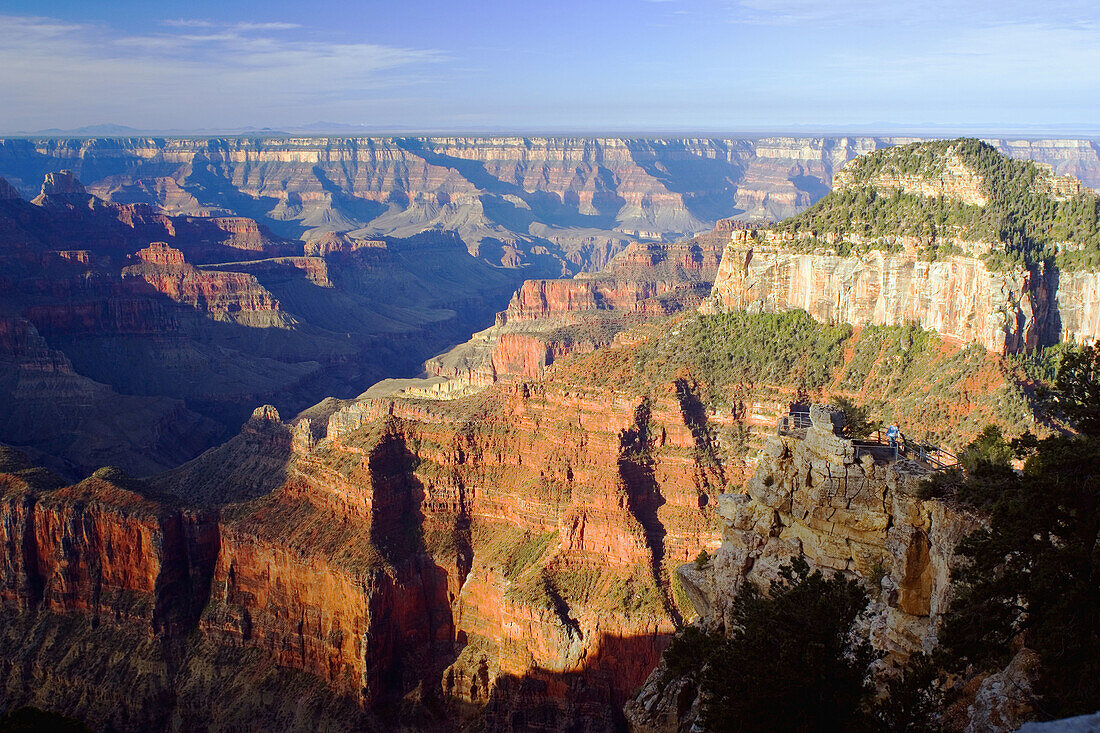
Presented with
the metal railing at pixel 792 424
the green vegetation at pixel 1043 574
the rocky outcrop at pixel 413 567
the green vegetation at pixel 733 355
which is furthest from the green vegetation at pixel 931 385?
the green vegetation at pixel 1043 574

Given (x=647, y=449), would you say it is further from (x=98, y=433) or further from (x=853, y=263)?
(x=98, y=433)

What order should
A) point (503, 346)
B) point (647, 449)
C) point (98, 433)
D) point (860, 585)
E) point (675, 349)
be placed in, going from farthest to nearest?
point (503, 346)
point (98, 433)
point (675, 349)
point (647, 449)
point (860, 585)

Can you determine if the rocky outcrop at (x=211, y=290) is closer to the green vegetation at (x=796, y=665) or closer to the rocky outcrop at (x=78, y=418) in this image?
the rocky outcrop at (x=78, y=418)

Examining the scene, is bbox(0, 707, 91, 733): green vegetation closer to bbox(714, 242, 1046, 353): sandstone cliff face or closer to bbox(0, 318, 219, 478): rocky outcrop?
bbox(714, 242, 1046, 353): sandstone cliff face

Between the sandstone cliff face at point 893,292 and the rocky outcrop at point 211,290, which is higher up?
the sandstone cliff face at point 893,292

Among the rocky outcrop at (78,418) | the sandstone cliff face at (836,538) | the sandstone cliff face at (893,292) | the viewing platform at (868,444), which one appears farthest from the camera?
the rocky outcrop at (78,418)

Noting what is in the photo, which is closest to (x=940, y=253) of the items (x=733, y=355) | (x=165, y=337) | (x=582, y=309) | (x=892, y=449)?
(x=733, y=355)

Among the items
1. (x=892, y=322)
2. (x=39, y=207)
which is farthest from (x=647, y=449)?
(x=39, y=207)
